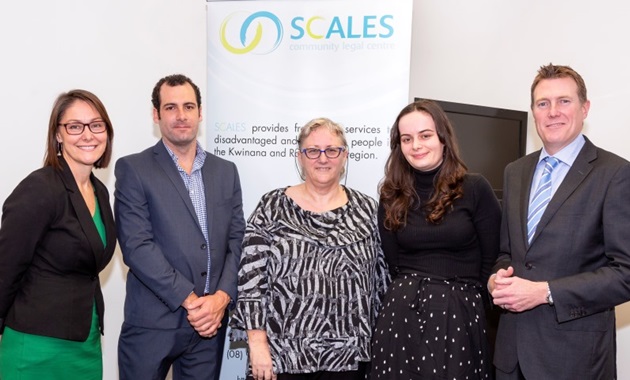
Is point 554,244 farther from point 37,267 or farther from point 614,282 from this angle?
point 37,267

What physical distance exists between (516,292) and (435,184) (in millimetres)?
A: 572

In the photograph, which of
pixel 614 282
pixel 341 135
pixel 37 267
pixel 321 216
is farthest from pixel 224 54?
pixel 614 282

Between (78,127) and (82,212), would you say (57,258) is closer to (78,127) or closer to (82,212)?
(82,212)

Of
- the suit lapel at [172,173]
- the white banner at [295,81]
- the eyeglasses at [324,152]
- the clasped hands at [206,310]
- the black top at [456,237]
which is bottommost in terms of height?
the clasped hands at [206,310]

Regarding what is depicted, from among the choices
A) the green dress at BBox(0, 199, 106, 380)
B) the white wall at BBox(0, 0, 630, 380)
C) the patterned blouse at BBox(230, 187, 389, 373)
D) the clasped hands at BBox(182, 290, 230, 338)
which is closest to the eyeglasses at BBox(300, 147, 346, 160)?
the patterned blouse at BBox(230, 187, 389, 373)

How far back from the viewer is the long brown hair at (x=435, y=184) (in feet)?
7.78

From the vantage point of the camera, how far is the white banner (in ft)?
11.1

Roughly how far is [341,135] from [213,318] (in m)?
1.08

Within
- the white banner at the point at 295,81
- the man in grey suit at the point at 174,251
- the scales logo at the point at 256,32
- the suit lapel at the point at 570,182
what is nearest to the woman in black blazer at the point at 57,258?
the man in grey suit at the point at 174,251

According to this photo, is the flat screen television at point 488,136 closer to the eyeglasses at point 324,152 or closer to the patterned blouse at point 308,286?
the eyeglasses at point 324,152

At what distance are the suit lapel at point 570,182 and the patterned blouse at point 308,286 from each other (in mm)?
772

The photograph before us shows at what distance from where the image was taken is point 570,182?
2.12 metres

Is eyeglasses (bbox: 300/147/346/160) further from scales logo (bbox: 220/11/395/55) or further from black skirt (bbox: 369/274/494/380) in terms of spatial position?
scales logo (bbox: 220/11/395/55)

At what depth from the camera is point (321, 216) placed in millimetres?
2527
